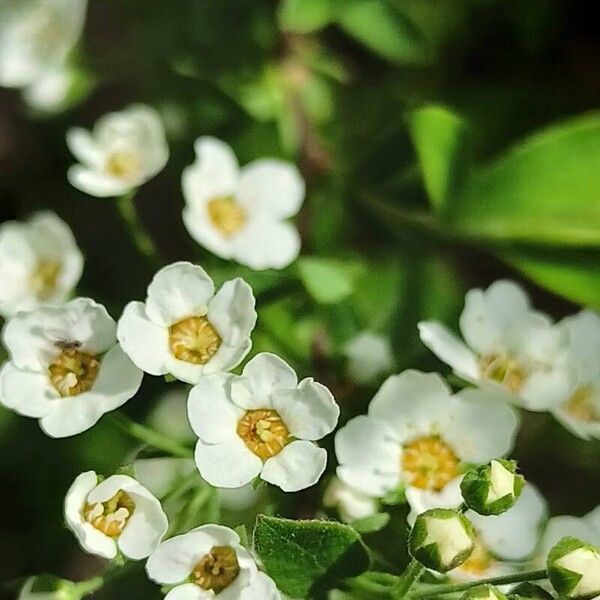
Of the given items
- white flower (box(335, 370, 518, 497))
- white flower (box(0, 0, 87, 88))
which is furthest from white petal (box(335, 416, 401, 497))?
white flower (box(0, 0, 87, 88))

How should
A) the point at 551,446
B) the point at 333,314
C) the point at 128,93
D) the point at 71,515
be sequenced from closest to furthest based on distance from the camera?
the point at 71,515, the point at 333,314, the point at 551,446, the point at 128,93

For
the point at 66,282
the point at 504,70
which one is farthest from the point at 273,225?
the point at 504,70

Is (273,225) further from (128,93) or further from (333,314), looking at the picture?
(128,93)

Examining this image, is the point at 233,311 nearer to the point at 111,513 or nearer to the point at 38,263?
the point at 111,513

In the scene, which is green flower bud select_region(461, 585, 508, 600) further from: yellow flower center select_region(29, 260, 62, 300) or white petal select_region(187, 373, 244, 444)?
yellow flower center select_region(29, 260, 62, 300)

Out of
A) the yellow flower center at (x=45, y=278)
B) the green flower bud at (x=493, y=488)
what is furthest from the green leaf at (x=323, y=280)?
the green flower bud at (x=493, y=488)

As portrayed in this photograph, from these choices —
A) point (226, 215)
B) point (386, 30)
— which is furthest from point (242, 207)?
point (386, 30)

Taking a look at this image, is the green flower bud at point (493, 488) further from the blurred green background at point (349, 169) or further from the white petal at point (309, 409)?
the blurred green background at point (349, 169)
